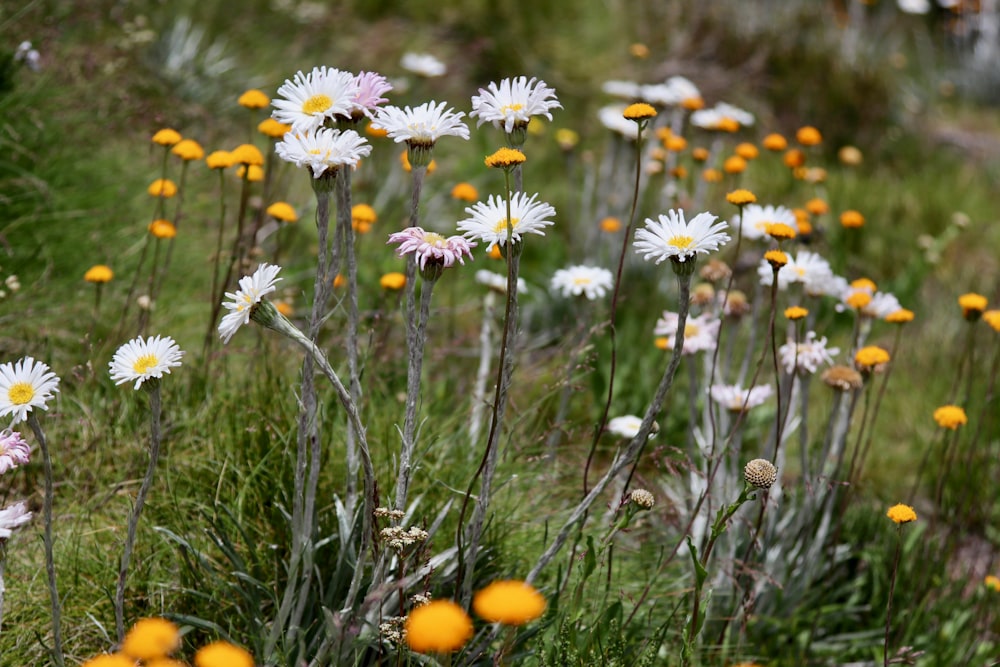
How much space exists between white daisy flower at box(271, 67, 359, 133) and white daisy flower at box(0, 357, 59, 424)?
1.98ft

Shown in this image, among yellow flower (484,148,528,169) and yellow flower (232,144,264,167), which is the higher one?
yellow flower (484,148,528,169)

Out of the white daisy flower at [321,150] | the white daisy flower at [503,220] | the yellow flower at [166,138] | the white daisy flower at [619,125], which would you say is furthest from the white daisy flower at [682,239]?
the white daisy flower at [619,125]

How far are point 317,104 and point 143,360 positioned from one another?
1.81 feet

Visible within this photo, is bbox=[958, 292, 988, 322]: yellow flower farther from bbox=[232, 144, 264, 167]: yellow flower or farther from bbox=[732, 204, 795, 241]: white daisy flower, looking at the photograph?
bbox=[232, 144, 264, 167]: yellow flower

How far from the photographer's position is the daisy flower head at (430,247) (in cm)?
160

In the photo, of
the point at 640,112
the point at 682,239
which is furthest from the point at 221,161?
the point at 682,239

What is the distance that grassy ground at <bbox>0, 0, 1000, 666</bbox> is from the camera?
2256mm

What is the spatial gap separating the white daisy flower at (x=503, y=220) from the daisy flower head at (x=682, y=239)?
0.60 feet

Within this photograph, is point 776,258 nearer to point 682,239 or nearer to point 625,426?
point 682,239

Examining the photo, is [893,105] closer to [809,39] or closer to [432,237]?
[809,39]

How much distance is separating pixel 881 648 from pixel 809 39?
699cm

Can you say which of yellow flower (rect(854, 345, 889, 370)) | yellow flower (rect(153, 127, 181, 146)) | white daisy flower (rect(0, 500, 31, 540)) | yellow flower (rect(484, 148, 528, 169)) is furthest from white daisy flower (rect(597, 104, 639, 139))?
white daisy flower (rect(0, 500, 31, 540))

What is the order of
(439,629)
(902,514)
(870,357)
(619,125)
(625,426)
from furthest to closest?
(619,125)
(625,426)
(870,357)
(902,514)
(439,629)

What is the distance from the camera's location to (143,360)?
1.68 m
